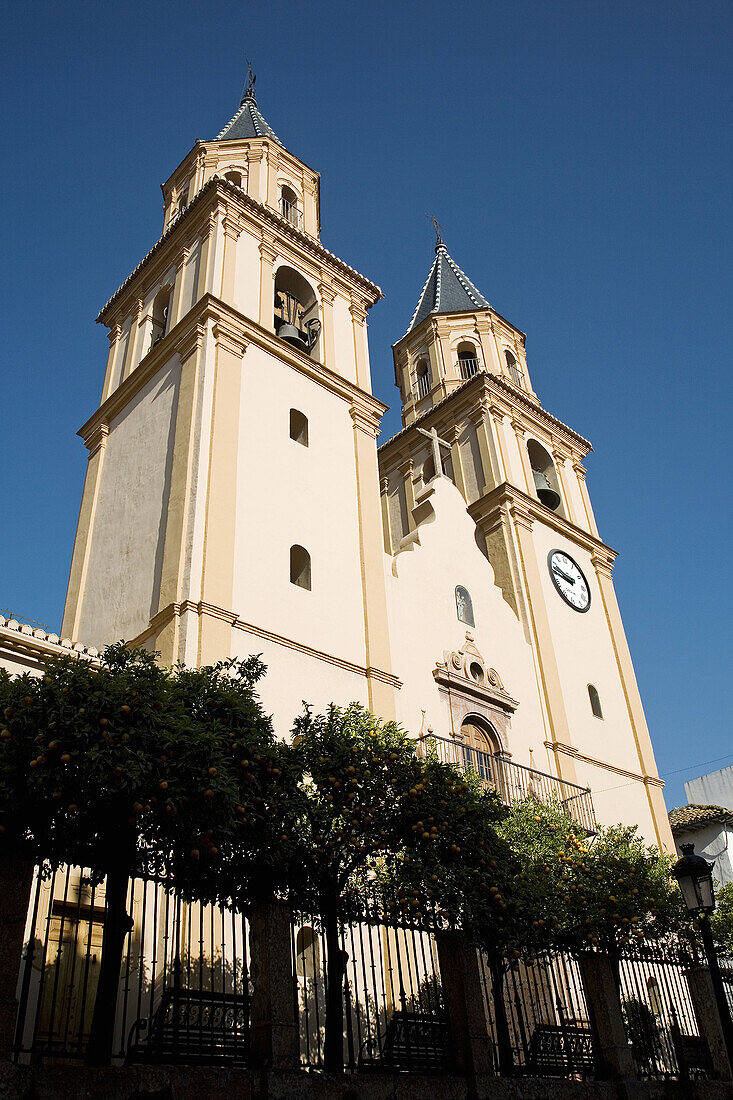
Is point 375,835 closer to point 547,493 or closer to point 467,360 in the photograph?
point 547,493

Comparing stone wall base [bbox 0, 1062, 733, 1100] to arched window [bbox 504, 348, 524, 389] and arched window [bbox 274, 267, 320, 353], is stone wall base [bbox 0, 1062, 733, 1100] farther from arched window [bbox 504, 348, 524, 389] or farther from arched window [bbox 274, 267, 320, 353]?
arched window [bbox 504, 348, 524, 389]

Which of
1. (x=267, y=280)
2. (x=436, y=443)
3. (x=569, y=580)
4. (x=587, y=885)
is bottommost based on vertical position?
(x=587, y=885)

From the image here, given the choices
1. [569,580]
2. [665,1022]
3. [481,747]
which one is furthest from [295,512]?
[665,1022]

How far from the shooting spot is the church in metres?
17.0

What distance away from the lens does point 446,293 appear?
35.0 metres

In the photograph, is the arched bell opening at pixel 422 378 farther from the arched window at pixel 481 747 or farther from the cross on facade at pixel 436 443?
the arched window at pixel 481 747

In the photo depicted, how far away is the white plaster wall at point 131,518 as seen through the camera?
57.6 ft

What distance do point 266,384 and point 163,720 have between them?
1319cm

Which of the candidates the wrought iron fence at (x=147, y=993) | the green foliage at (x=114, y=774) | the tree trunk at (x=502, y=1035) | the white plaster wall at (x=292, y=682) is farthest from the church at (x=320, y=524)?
the green foliage at (x=114, y=774)

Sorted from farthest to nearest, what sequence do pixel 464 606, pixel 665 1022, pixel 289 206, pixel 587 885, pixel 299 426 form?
pixel 289 206 → pixel 464 606 → pixel 299 426 → pixel 665 1022 → pixel 587 885

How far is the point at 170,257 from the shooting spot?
24.4 meters

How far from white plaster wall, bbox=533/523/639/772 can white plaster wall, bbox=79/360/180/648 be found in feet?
34.5

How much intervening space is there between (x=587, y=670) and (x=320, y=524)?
30.6 feet

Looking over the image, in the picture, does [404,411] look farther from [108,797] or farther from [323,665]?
[108,797]
